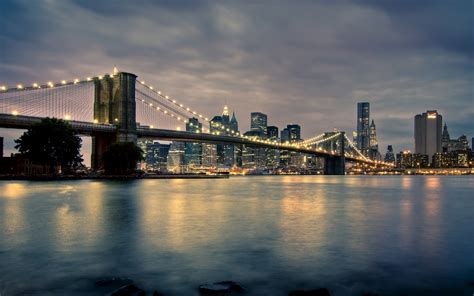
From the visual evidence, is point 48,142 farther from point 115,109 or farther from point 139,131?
point 139,131

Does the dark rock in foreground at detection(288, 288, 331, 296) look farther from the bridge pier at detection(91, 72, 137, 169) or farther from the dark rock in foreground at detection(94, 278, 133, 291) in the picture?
the bridge pier at detection(91, 72, 137, 169)

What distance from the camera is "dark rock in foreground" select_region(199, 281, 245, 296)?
888 cm

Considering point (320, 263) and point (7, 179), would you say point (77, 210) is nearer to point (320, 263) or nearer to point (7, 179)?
point (320, 263)

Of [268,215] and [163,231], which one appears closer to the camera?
[163,231]

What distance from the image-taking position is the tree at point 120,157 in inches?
2859

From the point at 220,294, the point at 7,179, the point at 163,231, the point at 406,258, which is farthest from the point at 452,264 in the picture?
the point at 7,179

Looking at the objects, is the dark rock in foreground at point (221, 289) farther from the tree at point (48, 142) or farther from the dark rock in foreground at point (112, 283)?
the tree at point (48, 142)

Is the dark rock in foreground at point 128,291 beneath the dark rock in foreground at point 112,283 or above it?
above

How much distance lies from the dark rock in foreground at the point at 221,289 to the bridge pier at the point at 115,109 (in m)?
72.0

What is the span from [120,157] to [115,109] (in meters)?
13.7

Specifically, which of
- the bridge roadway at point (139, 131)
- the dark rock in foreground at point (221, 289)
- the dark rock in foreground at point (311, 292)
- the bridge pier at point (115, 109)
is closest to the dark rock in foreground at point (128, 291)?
the dark rock in foreground at point (221, 289)

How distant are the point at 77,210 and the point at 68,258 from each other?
14.1m

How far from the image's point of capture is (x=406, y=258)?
42.2 feet

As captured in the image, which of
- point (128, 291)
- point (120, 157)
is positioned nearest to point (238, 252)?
point (128, 291)
